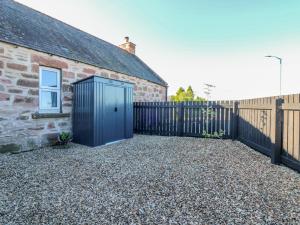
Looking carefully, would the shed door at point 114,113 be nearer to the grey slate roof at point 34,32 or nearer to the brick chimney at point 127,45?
the grey slate roof at point 34,32

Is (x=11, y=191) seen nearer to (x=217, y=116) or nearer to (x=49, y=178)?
(x=49, y=178)

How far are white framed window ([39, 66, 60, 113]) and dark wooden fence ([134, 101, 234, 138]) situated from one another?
4.18 metres

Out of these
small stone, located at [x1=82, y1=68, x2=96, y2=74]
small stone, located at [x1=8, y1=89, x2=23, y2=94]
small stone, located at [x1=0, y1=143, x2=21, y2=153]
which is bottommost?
small stone, located at [x1=0, y1=143, x2=21, y2=153]

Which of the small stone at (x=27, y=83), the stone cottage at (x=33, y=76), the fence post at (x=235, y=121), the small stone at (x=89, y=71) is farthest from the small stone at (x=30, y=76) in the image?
the fence post at (x=235, y=121)

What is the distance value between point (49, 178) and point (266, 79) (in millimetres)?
22764

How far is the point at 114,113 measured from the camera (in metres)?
7.09

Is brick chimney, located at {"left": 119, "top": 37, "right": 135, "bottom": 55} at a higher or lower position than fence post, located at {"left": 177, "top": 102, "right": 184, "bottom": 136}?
higher

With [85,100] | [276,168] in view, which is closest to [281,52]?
[276,168]

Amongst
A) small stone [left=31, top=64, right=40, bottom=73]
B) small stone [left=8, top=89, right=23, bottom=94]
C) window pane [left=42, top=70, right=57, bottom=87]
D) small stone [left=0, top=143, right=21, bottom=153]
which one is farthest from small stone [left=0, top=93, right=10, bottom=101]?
small stone [left=0, top=143, right=21, bottom=153]

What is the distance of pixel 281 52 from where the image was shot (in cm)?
1499

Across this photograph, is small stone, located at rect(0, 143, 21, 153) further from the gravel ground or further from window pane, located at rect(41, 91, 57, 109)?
window pane, located at rect(41, 91, 57, 109)

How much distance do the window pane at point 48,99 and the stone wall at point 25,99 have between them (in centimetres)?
27

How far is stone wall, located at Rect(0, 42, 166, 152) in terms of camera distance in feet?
16.6

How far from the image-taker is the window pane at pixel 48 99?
6.11m
